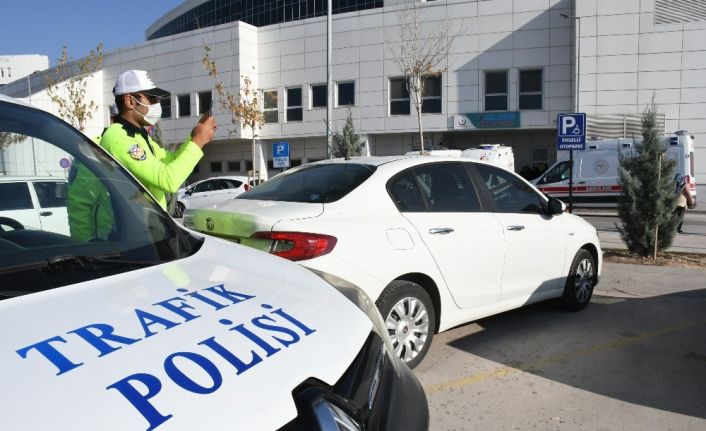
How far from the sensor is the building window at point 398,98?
2747 cm

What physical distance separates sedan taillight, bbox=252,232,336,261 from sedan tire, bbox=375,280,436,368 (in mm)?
535

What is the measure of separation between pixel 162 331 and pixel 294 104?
29.4m

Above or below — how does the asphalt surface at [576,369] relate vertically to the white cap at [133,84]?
below

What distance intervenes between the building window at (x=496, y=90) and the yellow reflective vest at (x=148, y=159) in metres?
24.9

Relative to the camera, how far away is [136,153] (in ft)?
9.64

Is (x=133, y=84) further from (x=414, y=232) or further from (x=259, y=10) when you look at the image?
(x=259, y=10)

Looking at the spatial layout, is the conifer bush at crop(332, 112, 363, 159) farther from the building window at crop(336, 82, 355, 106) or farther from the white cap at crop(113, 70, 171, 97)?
the white cap at crop(113, 70, 171, 97)

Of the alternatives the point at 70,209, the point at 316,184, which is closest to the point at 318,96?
the point at 316,184

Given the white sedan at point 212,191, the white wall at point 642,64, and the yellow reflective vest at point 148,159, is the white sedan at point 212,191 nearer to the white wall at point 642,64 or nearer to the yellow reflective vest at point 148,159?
the yellow reflective vest at point 148,159

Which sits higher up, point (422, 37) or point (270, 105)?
point (422, 37)

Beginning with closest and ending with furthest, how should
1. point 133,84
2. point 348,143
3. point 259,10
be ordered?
point 133,84 → point 348,143 → point 259,10

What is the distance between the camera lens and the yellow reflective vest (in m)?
2.86

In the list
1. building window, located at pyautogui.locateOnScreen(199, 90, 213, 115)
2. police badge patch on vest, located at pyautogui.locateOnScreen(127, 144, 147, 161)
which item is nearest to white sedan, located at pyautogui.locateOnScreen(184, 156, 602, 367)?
police badge patch on vest, located at pyautogui.locateOnScreen(127, 144, 147, 161)

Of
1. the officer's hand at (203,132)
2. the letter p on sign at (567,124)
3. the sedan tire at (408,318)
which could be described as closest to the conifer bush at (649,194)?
the letter p on sign at (567,124)
